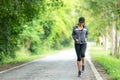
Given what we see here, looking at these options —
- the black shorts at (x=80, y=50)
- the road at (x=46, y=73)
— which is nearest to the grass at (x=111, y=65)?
the road at (x=46, y=73)

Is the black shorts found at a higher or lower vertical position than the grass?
higher

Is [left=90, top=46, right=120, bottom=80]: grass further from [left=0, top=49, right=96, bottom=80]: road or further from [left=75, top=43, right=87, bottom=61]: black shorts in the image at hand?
[left=75, top=43, right=87, bottom=61]: black shorts

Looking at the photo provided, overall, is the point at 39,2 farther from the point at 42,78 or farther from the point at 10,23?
the point at 42,78

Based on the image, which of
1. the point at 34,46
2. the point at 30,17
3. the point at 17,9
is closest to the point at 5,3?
the point at 17,9

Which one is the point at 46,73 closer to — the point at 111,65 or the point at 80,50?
the point at 80,50

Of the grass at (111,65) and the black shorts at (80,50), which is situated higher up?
the black shorts at (80,50)

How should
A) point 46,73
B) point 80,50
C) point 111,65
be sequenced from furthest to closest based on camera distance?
point 111,65 < point 46,73 < point 80,50

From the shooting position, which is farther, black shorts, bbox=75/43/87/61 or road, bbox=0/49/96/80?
black shorts, bbox=75/43/87/61

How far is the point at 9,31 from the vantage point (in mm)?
25938

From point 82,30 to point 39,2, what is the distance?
9586mm

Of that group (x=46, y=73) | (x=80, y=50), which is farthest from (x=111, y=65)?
(x=80, y=50)

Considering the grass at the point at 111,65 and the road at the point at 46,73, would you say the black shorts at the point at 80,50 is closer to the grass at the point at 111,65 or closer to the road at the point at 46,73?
the road at the point at 46,73

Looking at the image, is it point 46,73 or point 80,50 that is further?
point 46,73

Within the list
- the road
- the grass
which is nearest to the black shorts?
the road
